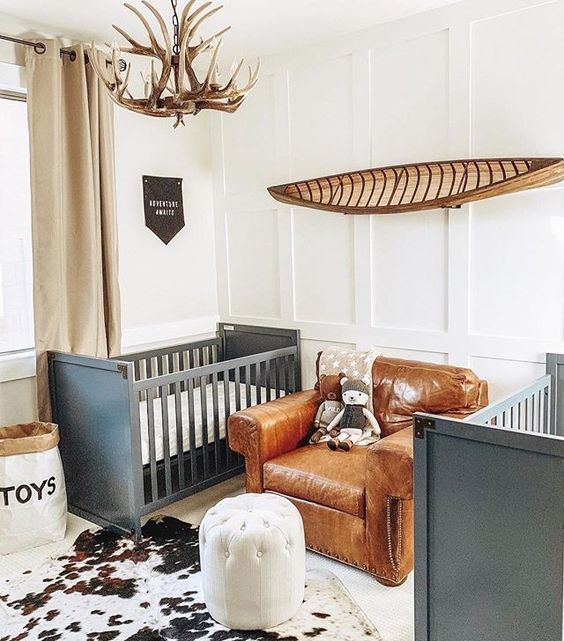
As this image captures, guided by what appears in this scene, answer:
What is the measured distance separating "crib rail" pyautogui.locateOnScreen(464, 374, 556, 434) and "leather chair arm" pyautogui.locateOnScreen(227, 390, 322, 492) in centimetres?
107

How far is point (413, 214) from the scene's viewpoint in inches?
A: 130

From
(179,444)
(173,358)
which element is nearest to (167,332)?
(173,358)

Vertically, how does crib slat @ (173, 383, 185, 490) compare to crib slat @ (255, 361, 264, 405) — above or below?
below

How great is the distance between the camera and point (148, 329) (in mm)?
3896

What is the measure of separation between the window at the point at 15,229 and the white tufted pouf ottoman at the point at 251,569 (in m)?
1.73

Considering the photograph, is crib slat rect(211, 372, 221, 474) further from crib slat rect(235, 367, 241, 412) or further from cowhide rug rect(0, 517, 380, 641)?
cowhide rug rect(0, 517, 380, 641)

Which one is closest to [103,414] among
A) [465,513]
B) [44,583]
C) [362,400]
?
[44,583]

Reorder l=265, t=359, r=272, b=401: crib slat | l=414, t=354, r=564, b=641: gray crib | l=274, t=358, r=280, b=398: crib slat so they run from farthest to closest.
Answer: l=274, t=358, r=280, b=398: crib slat, l=265, t=359, r=272, b=401: crib slat, l=414, t=354, r=564, b=641: gray crib

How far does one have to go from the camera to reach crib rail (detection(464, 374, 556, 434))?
2236mm

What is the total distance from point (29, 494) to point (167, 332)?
1386 millimetres

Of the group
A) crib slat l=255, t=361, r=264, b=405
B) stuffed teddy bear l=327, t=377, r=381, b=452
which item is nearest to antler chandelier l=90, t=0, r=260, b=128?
stuffed teddy bear l=327, t=377, r=381, b=452

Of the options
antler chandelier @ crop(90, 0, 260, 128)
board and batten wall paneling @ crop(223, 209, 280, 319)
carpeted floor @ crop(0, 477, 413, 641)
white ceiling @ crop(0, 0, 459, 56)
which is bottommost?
carpeted floor @ crop(0, 477, 413, 641)

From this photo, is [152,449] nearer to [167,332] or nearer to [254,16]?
[167,332]

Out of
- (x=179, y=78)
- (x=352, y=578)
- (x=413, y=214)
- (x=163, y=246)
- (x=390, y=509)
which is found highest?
(x=179, y=78)
